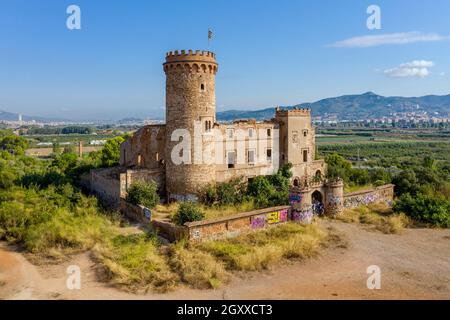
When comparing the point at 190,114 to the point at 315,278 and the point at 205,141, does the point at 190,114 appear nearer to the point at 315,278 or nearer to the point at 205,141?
the point at 205,141

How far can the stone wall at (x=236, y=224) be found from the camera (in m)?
19.1

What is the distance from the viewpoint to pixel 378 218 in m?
24.2

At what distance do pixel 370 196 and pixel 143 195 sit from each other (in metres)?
16.3

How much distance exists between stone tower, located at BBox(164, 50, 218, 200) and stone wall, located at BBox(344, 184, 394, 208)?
964cm

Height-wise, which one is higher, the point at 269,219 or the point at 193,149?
the point at 193,149

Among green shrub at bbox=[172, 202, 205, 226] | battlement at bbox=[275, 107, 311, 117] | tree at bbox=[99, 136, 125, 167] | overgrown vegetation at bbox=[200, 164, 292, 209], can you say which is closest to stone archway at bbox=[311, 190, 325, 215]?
overgrown vegetation at bbox=[200, 164, 292, 209]

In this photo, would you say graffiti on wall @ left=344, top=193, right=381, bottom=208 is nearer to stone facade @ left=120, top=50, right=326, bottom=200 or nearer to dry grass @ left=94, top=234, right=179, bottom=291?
stone facade @ left=120, top=50, right=326, bottom=200

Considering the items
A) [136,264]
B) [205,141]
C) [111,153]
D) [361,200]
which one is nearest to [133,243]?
[136,264]

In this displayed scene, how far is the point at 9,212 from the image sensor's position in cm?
2208

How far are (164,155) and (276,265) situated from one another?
1357 cm

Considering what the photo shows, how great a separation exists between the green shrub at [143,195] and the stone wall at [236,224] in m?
5.66

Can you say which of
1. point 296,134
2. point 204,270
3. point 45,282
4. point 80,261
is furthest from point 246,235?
point 296,134

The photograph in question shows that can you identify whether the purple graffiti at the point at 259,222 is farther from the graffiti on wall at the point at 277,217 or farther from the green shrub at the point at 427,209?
the green shrub at the point at 427,209
